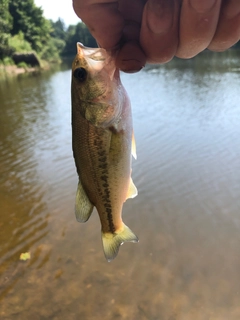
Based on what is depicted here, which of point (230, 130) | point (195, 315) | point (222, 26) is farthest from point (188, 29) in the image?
point (230, 130)

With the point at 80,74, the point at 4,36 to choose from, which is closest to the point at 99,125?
the point at 80,74

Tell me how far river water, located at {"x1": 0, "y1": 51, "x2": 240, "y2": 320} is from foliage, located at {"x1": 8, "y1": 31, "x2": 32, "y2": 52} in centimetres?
3956

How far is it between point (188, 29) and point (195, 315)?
3.87 m

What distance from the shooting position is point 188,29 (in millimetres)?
1526

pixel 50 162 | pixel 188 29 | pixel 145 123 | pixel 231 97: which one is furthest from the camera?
pixel 231 97

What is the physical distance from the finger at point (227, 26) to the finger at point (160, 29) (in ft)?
A: 0.71

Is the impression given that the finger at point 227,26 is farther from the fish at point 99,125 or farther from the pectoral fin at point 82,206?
the pectoral fin at point 82,206

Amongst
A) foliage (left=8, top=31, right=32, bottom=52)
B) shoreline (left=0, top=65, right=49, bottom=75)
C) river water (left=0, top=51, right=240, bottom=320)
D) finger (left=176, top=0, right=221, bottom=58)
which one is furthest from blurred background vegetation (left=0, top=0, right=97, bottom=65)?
finger (left=176, top=0, right=221, bottom=58)

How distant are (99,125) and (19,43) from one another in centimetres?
5275

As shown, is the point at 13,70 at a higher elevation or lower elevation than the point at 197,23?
lower

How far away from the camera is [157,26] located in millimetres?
1527

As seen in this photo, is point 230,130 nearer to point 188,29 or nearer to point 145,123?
point 145,123

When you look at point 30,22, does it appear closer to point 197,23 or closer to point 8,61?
point 8,61

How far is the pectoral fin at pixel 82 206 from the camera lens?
2.02 metres
